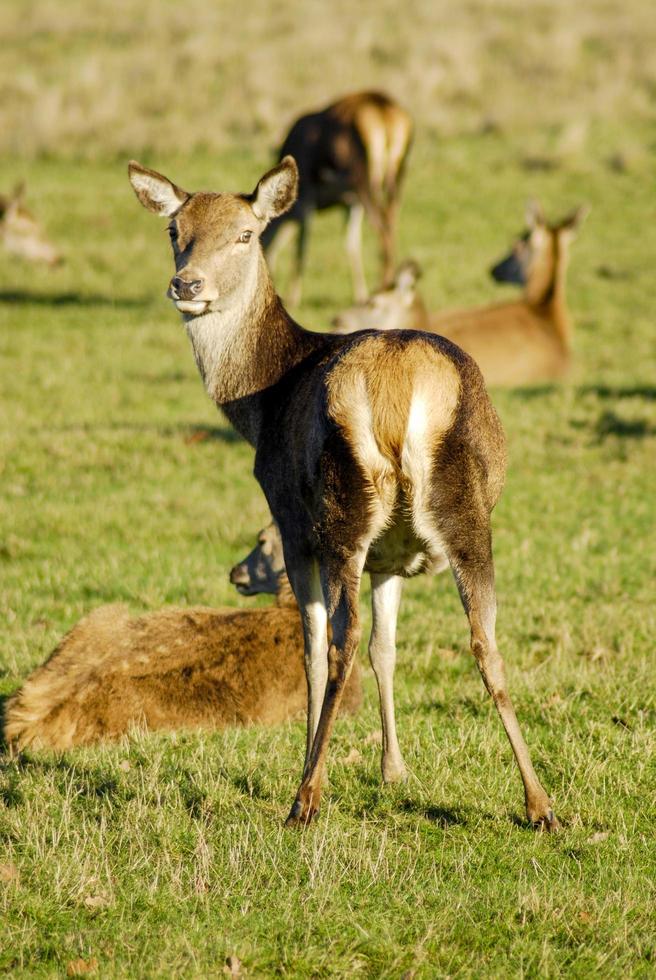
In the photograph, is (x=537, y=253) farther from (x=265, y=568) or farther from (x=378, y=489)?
(x=378, y=489)

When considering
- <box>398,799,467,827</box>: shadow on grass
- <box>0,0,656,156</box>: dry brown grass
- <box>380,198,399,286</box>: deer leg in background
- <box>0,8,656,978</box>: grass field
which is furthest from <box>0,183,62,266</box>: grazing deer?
<box>398,799,467,827</box>: shadow on grass

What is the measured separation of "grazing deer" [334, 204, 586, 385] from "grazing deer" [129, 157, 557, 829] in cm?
742

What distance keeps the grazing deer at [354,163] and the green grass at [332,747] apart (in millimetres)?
2812

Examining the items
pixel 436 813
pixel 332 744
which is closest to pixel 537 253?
pixel 332 744

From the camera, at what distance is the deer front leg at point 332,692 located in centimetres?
443

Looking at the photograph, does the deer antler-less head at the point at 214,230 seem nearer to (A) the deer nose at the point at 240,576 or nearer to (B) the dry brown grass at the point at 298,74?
(A) the deer nose at the point at 240,576

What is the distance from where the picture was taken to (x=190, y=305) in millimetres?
5316

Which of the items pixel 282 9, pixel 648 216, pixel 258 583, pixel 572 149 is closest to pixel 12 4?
pixel 282 9

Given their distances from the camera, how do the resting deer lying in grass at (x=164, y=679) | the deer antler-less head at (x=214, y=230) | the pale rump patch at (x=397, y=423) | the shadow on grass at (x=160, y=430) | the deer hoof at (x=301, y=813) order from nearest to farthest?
the pale rump patch at (x=397, y=423)
the deer hoof at (x=301, y=813)
the deer antler-less head at (x=214, y=230)
the resting deer lying in grass at (x=164, y=679)
the shadow on grass at (x=160, y=430)

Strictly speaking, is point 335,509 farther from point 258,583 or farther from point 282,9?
point 282,9

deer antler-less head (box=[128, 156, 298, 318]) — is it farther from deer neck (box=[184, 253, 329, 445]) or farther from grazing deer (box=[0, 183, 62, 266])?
grazing deer (box=[0, 183, 62, 266])

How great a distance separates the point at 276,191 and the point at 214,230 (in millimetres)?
358

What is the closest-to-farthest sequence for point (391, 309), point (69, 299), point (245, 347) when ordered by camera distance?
1. point (245, 347)
2. point (391, 309)
3. point (69, 299)

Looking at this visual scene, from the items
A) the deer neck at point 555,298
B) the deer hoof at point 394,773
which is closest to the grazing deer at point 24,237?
the deer neck at point 555,298
